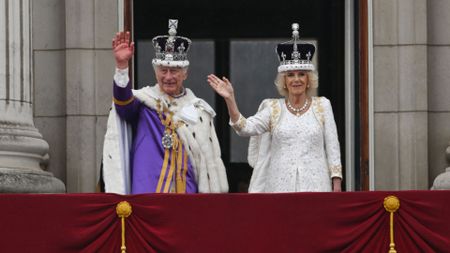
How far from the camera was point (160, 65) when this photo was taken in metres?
16.4

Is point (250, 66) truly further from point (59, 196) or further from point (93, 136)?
point (59, 196)

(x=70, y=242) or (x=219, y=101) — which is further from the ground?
(x=219, y=101)

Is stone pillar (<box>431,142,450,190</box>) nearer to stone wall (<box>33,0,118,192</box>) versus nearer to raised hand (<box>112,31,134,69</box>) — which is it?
stone wall (<box>33,0,118,192</box>)

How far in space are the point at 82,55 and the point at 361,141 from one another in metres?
2.96

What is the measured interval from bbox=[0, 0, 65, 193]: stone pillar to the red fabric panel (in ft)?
6.11

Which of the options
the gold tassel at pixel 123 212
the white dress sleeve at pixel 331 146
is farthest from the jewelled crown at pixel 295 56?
the gold tassel at pixel 123 212

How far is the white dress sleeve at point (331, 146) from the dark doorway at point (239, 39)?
4227 millimetres

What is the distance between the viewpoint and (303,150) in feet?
54.3

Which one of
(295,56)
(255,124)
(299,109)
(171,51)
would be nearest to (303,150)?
(299,109)

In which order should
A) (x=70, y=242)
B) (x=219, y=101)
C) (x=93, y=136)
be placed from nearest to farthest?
(x=70, y=242) < (x=93, y=136) < (x=219, y=101)

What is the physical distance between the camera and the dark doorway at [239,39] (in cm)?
2089

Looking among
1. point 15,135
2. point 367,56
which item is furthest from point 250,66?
point 15,135

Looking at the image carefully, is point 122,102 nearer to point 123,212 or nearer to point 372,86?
point 123,212

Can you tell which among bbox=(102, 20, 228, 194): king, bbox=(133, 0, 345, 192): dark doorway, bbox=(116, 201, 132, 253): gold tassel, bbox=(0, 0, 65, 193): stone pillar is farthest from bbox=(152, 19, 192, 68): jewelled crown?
bbox=(133, 0, 345, 192): dark doorway
